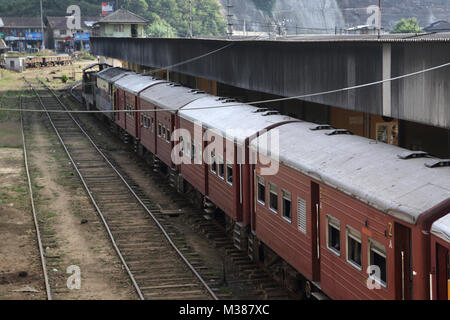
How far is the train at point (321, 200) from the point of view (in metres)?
9.20

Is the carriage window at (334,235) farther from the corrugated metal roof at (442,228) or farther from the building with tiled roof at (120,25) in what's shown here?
the building with tiled roof at (120,25)

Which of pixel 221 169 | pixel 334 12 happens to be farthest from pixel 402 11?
pixel 221 169

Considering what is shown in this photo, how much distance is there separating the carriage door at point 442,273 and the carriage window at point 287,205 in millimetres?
5241

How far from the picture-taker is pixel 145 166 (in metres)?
32.3

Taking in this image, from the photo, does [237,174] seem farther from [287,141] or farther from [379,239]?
[379,239]

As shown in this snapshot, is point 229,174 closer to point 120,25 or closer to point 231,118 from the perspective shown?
point 231,118

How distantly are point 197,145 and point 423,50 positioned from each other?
27.2 feet

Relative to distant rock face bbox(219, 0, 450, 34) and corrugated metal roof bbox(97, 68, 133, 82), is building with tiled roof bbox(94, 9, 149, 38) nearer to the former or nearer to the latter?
corrugated metal roof bbox(97, 68, 133, 82)

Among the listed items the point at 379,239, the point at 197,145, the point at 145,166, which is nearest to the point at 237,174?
the point at 197,145

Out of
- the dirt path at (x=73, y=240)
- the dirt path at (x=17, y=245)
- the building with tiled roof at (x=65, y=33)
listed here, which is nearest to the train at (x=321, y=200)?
the dirt path at (x=73, y=240)

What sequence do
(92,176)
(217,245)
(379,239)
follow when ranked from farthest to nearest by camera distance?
(92,176), (217,245), (379,239)

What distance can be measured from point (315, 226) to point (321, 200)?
2.22ft

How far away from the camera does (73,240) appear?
68.2ft

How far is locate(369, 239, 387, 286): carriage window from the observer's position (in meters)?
10.1
